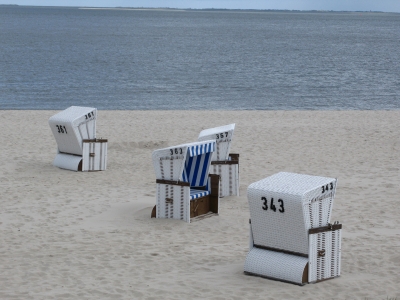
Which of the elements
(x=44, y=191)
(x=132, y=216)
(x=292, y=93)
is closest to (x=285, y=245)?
(x=132, y=216)

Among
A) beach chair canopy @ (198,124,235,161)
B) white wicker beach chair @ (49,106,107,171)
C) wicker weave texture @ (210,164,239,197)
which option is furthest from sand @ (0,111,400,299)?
beach chair canopy @ (198,124,235,161)

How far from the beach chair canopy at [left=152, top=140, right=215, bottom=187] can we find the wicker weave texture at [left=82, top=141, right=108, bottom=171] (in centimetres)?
356

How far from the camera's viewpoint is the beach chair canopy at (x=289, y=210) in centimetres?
739

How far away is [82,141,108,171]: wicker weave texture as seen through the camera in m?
13.8

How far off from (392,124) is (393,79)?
94.1ft

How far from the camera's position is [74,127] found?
532 inches

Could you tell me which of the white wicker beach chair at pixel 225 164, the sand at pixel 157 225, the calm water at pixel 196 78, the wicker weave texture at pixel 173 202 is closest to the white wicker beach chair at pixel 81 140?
the sand at pixel 157 225

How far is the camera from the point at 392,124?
21500 mm

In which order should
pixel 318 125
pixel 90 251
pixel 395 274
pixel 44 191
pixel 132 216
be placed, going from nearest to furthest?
pixel 395 274 → pixel 90 251 → pixel 132 216 → pixel 44 191 → pixel 318 125

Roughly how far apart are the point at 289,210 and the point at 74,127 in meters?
7.00

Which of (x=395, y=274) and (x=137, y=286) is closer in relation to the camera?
(x=137, y=286)

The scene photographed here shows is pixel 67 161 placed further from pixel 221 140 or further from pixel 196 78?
Answer: pixel 196 78

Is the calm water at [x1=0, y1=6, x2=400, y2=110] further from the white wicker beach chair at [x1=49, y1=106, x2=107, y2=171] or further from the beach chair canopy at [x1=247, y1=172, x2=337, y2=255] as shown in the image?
the beach chair canopy at [x1=247, y1=172, x2=337, y2=255]

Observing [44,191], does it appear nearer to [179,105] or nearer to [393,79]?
[179,105]
